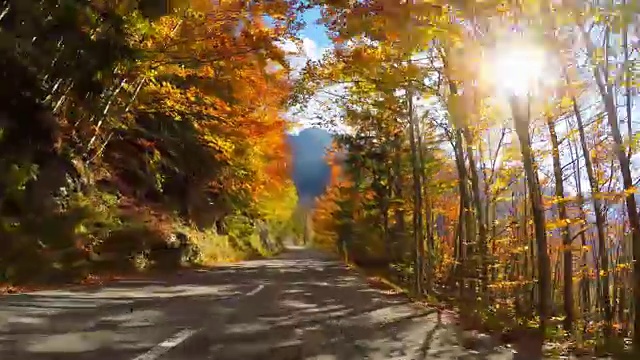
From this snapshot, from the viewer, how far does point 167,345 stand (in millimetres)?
6832

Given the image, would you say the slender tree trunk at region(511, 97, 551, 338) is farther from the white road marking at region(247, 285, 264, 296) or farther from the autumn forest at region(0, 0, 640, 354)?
the white road marking at region(247, 285, 264, 296)

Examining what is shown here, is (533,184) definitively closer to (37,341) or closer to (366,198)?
(37,341)

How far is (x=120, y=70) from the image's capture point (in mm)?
14195

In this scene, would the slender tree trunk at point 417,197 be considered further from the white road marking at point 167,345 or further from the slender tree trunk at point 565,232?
the white road marking at point 167,345

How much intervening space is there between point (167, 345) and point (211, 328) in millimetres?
1557

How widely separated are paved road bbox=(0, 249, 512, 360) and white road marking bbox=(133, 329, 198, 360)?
0.01 m

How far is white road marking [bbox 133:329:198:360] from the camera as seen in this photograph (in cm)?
618

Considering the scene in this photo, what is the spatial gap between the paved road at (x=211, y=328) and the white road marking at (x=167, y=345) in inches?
0.4

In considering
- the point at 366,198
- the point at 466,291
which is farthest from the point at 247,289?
the point at 366,198

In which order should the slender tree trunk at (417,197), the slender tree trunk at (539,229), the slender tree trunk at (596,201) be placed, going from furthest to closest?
the slender tree trunk at (417,197) → the slender tree trunk at (596,201) → the slender tree trunk at (539,229)

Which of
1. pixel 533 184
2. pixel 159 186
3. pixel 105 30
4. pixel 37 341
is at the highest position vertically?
pixel 105 30

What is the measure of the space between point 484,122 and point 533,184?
6.42 m

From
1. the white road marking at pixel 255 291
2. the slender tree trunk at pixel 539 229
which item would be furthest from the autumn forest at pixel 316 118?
the white road marking at pixel 255 291

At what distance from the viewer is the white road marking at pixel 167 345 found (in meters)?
6.18
